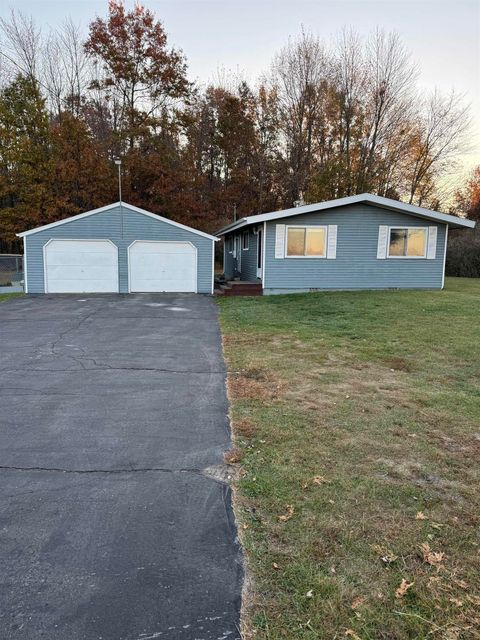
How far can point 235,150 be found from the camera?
26516 millimetres

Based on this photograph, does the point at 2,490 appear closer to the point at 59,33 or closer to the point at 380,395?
the point at 380,395

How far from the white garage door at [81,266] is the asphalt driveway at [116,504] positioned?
32.3ft

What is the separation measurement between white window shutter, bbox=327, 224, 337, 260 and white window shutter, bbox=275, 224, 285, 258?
5.44 feet

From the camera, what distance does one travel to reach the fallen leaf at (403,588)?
1.85m

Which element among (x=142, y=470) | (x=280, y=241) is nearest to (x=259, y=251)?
(x=280, y=241)

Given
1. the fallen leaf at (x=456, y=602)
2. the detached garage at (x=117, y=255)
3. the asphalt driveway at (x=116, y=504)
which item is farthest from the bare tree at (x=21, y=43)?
the fallen leaf at (x=456, y=602)

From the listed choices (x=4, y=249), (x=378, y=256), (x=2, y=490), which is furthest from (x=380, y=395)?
(x=4, y=249)

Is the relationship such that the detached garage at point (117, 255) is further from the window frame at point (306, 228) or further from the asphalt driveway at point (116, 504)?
the asphalt driveway at point (116, 504)

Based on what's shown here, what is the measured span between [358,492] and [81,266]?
567 inches

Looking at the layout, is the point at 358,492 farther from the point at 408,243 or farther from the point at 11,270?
the point at 11,270

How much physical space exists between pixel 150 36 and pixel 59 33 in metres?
5.28

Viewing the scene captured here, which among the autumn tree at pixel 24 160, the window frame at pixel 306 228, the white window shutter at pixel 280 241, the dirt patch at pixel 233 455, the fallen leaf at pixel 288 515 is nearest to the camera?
the fallen leaf at pixel 288 515

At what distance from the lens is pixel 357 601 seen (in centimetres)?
182

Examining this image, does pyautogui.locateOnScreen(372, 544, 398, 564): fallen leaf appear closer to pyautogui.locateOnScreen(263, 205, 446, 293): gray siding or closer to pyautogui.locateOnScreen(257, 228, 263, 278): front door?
pyautogui.locateOnScreen(263, 205, 446, 293): gray siding
